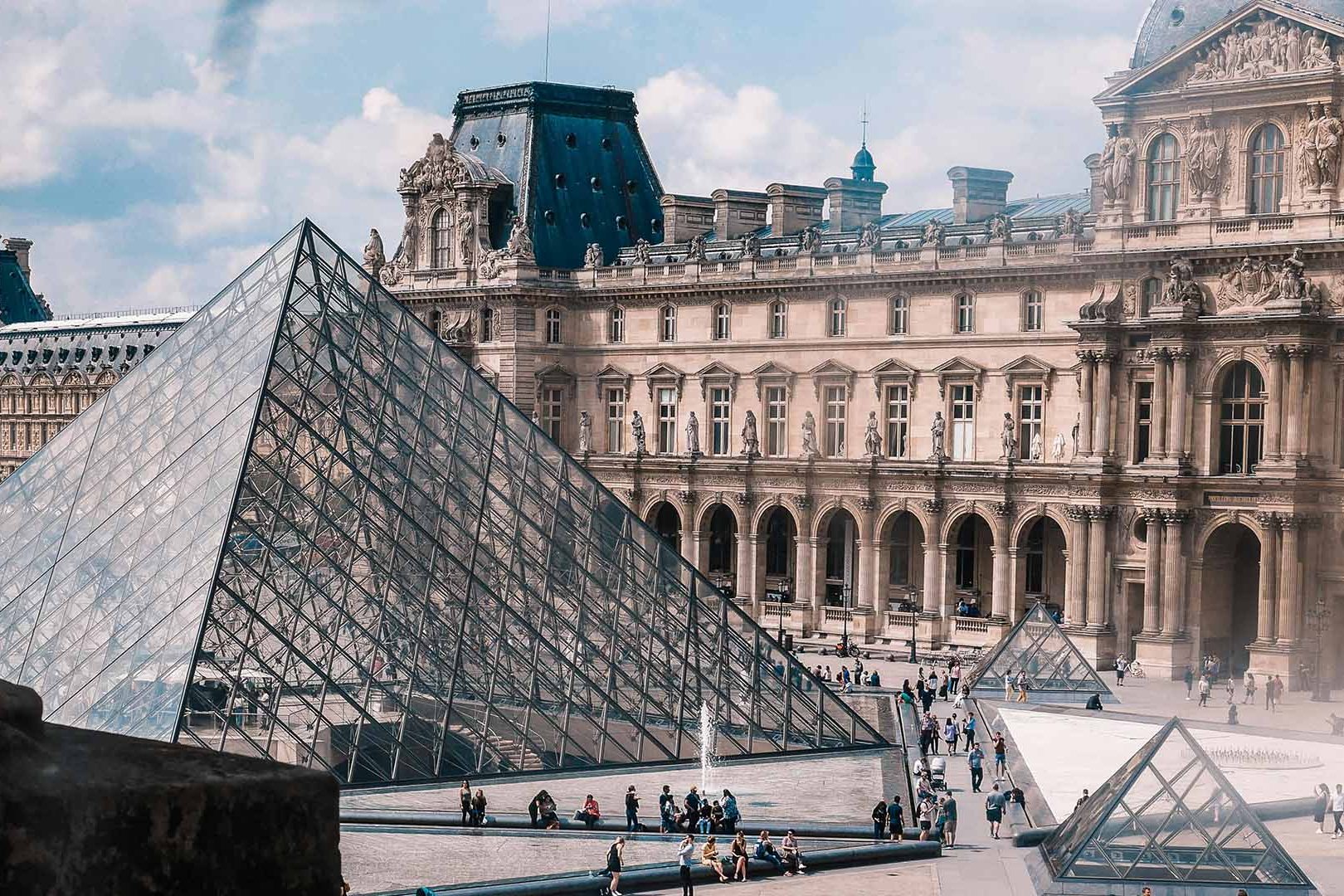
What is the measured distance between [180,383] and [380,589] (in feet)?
19.9

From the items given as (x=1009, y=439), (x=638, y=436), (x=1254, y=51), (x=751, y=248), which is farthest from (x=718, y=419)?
(x=1254, y=51)

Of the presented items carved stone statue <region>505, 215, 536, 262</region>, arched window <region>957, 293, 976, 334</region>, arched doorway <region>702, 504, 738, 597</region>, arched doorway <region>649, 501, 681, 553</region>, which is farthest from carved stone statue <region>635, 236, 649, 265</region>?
arched window <region>957, 293, 976, 334</region>

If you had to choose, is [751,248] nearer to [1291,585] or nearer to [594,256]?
[594,256]

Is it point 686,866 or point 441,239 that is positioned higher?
point 441,239

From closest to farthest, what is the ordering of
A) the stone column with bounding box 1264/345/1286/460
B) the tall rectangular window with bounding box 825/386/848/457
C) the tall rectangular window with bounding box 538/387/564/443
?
the stone column with bounding box 1264/345/1286/460, the tall rectangular window with bounding box 825/386/848/457, the tall rectangular window with bounding box 538/387/564/443

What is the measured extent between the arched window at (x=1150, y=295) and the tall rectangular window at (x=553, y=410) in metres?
A: 22.5

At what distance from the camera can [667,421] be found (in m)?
64.9

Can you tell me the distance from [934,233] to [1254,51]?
12.2 metres

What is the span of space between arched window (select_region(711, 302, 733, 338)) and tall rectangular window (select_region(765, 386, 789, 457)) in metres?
2.59

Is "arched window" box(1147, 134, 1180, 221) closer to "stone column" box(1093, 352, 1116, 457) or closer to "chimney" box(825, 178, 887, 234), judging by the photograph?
"stone column" box(1093, 352, 1116, 457)

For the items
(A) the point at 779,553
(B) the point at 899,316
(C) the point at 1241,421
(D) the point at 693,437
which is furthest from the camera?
(A) the point at 779,553

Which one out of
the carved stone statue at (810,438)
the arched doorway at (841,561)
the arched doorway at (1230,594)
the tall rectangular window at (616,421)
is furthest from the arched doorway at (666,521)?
the arched doorway at (1230,594)

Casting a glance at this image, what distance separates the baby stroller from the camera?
31906mm

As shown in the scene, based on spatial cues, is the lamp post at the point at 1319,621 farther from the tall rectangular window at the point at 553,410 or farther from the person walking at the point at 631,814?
the tall rectangular window at the point at 553,410
